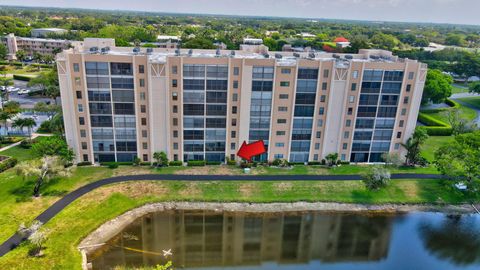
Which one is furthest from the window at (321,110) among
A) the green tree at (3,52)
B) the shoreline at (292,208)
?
the green tree at (3,52)

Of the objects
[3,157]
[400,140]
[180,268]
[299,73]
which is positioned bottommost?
[180,268]

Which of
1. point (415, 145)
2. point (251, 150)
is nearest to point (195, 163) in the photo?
point (251, 150)

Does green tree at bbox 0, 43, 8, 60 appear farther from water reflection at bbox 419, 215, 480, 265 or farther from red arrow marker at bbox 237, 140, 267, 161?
water reflection at bbox 419, 215, 480, 265

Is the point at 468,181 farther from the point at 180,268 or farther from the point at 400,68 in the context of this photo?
the point at 180,268

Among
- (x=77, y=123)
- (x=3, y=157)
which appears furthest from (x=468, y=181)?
(x=3, y=157)

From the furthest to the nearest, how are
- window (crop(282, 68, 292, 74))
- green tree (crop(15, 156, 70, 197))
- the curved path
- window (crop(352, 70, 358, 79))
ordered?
window (crop(352, 70, 358, 79)) → window (crop(282, 68, 292, 74)) → the curved path → green tree (crop(15, 156, 70, 197))

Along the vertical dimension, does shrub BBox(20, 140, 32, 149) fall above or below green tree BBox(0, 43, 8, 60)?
below

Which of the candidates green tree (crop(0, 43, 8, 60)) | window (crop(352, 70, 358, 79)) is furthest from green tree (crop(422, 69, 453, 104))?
green tree (crop(0, 43, 8, 60))
